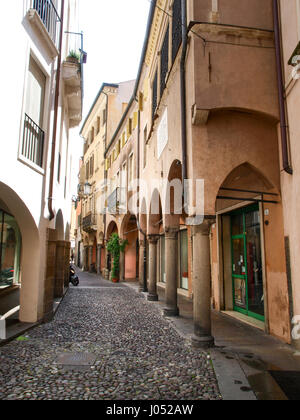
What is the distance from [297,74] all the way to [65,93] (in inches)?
305

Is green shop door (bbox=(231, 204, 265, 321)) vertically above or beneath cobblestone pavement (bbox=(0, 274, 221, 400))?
above

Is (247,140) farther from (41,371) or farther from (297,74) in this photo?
(41,371)

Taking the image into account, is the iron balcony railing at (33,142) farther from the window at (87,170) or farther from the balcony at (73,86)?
the window at (87,170)

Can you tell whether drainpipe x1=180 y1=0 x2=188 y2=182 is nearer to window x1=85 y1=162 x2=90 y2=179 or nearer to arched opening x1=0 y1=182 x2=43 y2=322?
arched opening x1=0 y1=182 x2=43 y2=322

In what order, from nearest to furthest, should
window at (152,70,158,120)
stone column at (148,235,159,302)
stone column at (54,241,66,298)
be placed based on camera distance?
window at (152,70,158,120) < stone column at (148,235,159,302) < stone column at (54,241,66,298)

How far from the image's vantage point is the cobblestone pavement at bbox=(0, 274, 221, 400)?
12.8ft

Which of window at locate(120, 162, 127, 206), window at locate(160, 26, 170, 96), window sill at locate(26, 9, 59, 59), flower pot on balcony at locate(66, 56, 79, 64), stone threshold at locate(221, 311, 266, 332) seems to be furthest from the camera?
window at locate(120, 162, 127, 206)

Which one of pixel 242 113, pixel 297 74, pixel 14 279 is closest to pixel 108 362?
pixel 242 113

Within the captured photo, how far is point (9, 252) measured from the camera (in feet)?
40.8

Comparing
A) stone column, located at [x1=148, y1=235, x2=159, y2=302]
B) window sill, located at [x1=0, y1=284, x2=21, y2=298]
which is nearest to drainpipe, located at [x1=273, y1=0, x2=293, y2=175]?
stone column, located at [x1=148, y1=235, x2=159, y2=302]

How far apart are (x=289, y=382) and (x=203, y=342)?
178 cm

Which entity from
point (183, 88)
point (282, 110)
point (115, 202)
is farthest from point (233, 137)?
point (115, 202)

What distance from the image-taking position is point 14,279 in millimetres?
13766

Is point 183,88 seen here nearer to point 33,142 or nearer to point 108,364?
point 33,142
